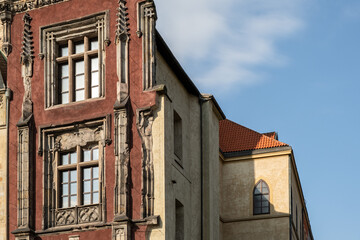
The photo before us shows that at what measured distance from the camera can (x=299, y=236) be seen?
45938 mm

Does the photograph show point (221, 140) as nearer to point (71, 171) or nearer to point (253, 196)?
point (253, 196)

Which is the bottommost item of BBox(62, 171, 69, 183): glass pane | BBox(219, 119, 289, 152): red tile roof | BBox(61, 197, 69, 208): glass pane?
BBox(61, 197, 69, 208): glass pane

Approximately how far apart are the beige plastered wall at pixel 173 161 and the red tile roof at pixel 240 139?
7400 mm

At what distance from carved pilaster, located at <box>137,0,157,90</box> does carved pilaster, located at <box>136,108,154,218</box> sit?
1096mm

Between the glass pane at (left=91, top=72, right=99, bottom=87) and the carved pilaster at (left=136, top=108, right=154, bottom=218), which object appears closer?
the carved pilaster at (left=136, top=108, right=154, bottom=218)

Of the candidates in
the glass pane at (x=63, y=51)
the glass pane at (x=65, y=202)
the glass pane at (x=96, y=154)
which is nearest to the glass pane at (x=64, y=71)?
the glass pane at (x=63, y=51)

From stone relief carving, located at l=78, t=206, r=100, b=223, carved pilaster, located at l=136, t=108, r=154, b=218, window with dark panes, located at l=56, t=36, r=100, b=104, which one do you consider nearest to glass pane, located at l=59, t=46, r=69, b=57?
window with dark panes, located at l=56, t=36, r=100, b=104

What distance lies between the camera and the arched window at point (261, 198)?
41125 millimetres

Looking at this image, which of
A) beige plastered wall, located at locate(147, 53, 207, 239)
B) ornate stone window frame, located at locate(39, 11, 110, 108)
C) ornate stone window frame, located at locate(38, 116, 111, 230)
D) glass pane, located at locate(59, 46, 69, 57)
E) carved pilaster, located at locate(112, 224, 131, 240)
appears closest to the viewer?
carved pilaster, located at locate(112, 224, 131, 240)

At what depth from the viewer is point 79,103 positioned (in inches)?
1196

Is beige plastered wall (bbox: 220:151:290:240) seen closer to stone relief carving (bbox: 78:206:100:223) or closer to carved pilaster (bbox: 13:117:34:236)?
stone relief carving (bbox: 78:206:100:223)

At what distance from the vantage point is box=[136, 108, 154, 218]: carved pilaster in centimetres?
2836

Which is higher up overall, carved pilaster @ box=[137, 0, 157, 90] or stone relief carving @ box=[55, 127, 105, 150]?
carved pilaster @ box=[137, 0, 157, 90]

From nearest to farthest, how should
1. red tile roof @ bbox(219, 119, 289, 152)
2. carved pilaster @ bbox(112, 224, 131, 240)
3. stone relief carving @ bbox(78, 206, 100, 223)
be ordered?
carved pilaster @ bbox(112, 224, 131, 240), stone relief carving @ bbox(78, 206, 100, 223), red tile roof @ bbox(219, 119, 289, 152)
